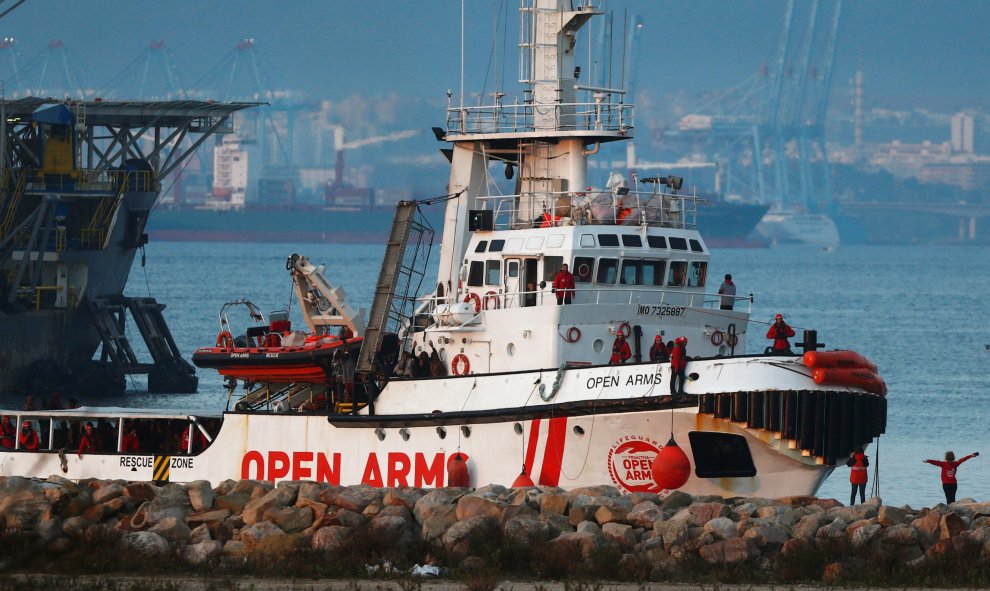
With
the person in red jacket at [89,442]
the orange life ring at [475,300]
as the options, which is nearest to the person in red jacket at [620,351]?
the orange life ring at [475,300]

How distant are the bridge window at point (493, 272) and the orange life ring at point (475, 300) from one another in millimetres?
313

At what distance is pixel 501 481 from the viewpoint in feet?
89.6

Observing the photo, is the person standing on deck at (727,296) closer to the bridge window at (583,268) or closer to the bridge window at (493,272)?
the bridge window at (583,268)

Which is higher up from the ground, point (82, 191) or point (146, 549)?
point (82, 191)

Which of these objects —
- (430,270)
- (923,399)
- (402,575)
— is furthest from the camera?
(430,270)

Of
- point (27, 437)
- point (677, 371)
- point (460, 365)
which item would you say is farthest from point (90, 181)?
point (677, 371)

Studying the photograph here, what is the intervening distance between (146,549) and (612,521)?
6.01 m

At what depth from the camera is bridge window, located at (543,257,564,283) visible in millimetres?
29312

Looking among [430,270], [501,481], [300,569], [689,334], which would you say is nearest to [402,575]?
[300,569]

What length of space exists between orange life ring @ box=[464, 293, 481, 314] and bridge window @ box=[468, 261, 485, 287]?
0.29m

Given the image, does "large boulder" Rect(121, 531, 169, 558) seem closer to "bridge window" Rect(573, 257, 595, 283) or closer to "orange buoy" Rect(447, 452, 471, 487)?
"orange buoy" Rect(447, 452, 471, 487)

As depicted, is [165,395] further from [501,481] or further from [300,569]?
[300,569]

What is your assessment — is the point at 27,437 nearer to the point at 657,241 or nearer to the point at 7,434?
the point at 7,434

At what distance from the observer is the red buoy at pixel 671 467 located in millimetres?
25859
